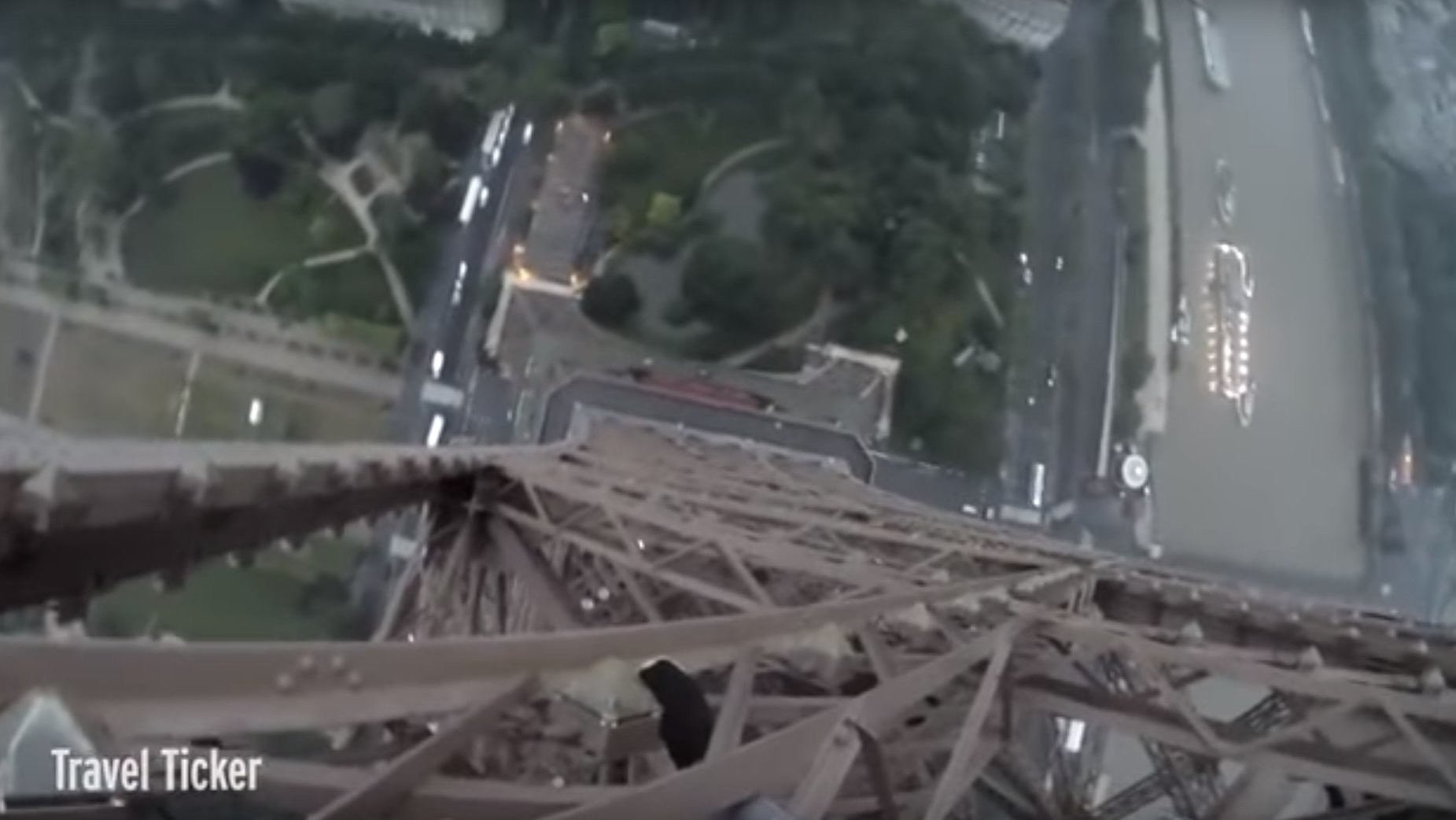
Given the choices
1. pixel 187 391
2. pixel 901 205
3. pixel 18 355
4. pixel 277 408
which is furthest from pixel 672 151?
pixel 18 355

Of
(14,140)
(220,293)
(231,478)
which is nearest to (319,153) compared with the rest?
(220,293)

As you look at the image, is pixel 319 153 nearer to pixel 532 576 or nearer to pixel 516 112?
pixel 516 112

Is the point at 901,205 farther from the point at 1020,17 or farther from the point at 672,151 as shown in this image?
the point at 1020,17

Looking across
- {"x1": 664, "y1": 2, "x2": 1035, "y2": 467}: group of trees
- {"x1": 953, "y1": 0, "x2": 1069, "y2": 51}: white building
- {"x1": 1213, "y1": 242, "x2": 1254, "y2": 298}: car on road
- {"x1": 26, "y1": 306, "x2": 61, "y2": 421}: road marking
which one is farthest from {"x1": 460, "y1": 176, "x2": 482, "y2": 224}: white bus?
{"x1": 1213, "y1": 242, "x2": 1254, "y2": 298}: car on road

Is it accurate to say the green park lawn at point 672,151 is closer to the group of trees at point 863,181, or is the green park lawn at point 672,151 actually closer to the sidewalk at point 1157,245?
the group of trees at point 863,181

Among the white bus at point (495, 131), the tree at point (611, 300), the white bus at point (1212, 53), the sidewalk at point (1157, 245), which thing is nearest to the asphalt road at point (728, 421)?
the tree at point (611, 300)
